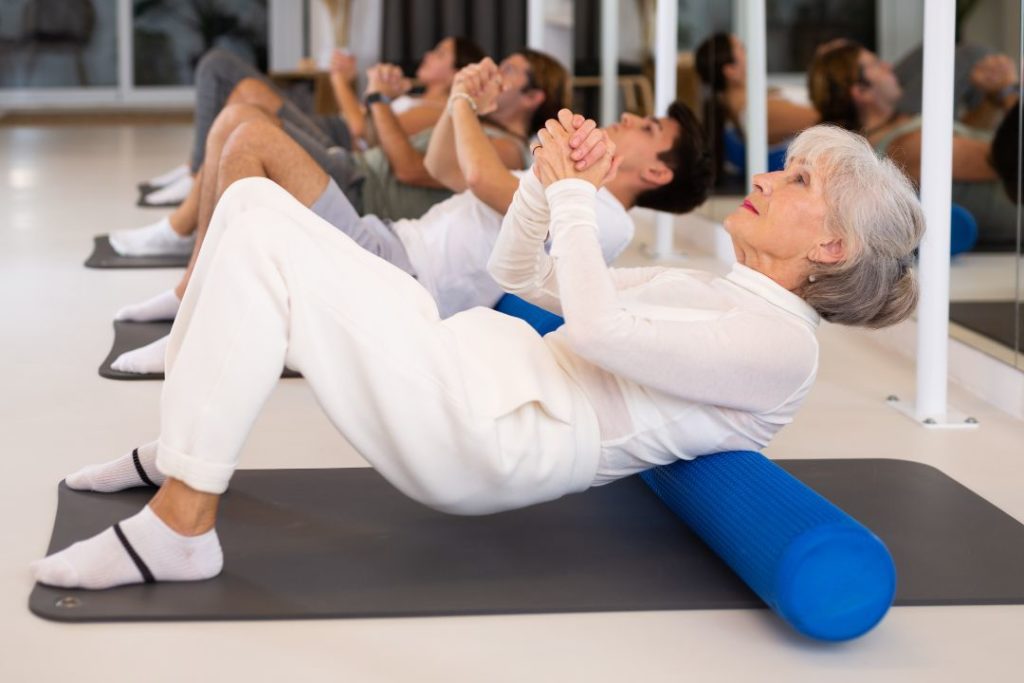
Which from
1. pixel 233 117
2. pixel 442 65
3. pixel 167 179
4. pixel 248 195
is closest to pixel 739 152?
pixel 442 65

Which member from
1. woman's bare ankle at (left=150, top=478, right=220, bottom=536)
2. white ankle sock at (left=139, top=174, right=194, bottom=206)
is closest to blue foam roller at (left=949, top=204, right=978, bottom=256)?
woman's bare ankle at (left=150, top=478, right=220, bottom=536)

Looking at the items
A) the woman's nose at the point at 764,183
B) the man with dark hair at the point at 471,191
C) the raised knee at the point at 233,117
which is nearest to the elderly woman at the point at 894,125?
the man with dark hair at the point at 471,191

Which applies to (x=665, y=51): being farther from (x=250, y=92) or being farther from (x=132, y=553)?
(x=132, y=553)

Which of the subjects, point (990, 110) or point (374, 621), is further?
point (990, 110)

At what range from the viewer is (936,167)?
9.39ft

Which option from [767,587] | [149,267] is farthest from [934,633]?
[149,267]

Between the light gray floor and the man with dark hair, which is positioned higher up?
the man with dark hair

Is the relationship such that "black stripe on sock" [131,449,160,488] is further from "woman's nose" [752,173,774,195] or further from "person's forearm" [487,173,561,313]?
"woman's nose" [752,173,774,195]

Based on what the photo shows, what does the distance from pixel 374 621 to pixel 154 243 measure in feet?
10.3

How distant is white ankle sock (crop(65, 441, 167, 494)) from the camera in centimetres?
225

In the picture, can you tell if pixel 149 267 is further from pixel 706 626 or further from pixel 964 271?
pixel 706 626

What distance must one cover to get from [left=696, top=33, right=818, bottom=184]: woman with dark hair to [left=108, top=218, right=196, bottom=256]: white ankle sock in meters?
1.98

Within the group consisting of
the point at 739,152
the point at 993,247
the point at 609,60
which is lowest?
the point at 993,247

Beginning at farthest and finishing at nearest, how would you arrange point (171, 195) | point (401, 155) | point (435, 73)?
1. point (171, 195)
2. point (435, 73)
3. point (401, 155)
